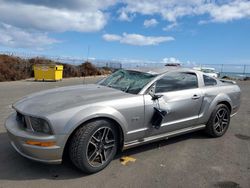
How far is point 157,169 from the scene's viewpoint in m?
4.23

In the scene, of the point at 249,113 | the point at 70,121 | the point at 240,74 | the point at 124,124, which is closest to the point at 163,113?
the point at 124,124

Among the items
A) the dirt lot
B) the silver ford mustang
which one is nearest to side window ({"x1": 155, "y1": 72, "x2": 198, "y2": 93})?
the silver ford mustang

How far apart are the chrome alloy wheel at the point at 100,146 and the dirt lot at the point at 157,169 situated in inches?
7.0

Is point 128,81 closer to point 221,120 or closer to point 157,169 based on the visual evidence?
point 157,169

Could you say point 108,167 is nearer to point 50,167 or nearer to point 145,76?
point 50,167

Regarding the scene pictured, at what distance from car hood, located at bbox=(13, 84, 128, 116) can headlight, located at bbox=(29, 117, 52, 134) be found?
0.08 metres

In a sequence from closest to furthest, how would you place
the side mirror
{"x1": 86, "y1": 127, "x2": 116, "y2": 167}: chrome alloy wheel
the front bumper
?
the front bumper
{"x1": 86, "y1": 127, "x2": 116, "y2": 167}: chrome alloy wheel
the side mirror

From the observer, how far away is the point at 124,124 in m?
4.24

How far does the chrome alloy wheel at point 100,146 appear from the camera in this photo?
13.1 ft

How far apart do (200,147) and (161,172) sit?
57.0 inches

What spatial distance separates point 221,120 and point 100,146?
2.94 metres

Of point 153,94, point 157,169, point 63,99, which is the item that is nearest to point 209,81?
point 153,94

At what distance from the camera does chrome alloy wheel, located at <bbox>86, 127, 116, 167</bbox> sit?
4.00m

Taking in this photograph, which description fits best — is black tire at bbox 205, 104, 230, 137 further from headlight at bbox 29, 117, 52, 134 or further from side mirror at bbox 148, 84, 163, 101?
headlight at bbox 29, 117, 52, 134
